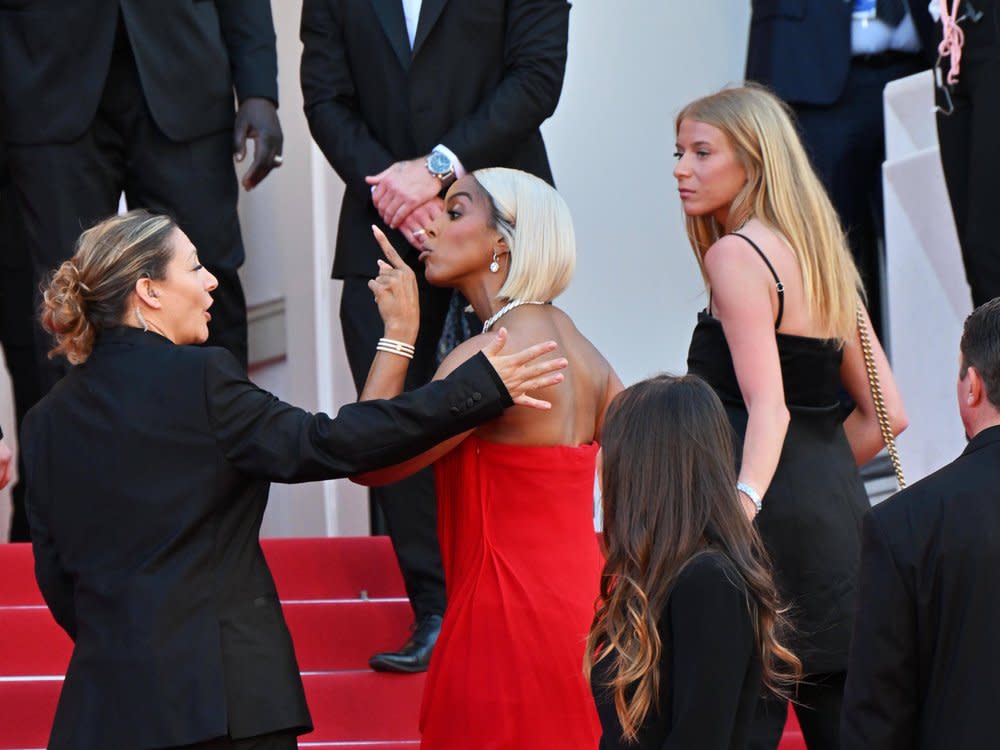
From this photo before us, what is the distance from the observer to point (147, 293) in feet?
10.2

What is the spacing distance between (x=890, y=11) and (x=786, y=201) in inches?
89.3

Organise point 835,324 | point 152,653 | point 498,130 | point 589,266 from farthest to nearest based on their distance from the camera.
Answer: point 589,266 < point 498,130 < point 835,324 < point 152,653

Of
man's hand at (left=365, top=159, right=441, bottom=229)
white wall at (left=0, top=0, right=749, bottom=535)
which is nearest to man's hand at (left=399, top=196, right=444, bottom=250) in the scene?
man's hand at (left=365, top=159, right=441, bottom=229)

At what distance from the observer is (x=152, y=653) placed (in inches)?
114

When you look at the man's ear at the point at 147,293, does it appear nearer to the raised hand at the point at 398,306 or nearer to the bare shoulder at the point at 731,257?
the raised hand at the point at 398,306

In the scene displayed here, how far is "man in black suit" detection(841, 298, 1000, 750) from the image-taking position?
2.43 m

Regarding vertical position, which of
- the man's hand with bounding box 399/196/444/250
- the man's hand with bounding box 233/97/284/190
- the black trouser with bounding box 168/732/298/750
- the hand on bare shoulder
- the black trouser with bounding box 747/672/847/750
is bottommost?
the black trouser with bounding box 747/672/847/750

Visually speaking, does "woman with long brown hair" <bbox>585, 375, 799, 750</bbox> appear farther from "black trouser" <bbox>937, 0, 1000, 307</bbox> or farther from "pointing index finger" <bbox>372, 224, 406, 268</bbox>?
"black trouser" <bbox>937, 0, 1000, 307</bbox>

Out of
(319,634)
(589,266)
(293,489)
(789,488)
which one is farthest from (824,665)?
(293,489)

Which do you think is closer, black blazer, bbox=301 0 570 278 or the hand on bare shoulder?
the hand on bare shoulder

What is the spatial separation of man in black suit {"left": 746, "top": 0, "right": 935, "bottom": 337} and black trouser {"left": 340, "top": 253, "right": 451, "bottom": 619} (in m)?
1.68

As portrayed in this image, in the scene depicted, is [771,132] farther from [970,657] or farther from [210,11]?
[210,11]

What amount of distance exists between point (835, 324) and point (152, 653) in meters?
1.46

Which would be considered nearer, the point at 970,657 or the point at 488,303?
the point at 970,657
